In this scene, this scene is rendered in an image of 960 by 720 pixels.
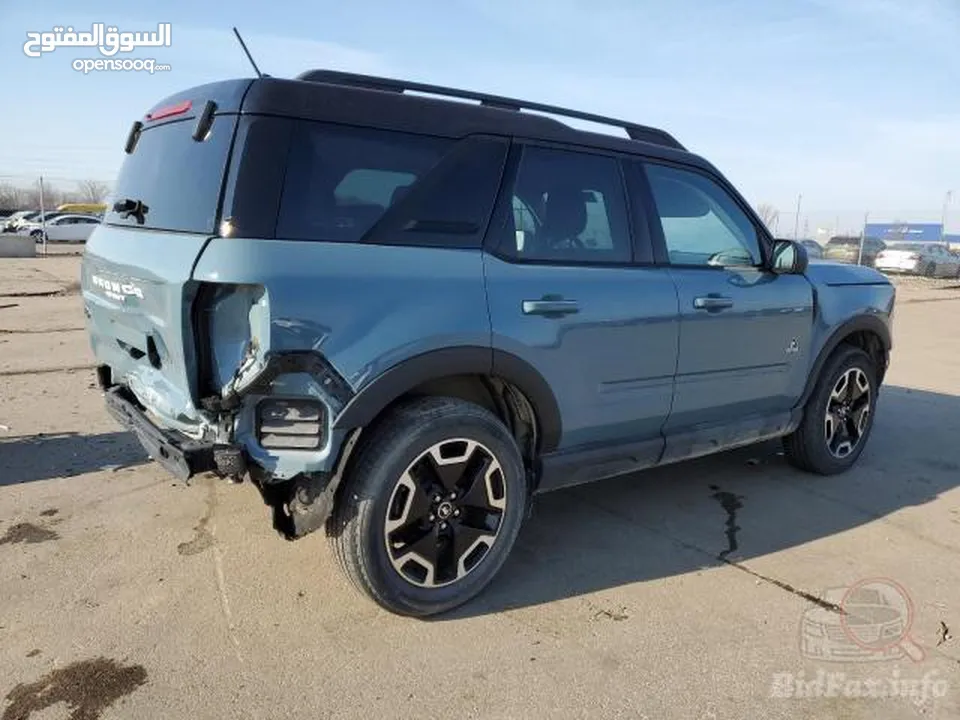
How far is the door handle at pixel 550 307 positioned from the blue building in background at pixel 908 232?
3957 centimetres

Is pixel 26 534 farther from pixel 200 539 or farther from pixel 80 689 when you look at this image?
pixel 80 689

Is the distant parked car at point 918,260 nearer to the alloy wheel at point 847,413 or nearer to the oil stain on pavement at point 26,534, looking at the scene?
the alloy wheel at point 847,413

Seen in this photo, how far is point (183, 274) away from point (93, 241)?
4.09 feet

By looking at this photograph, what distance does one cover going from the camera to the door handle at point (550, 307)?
3182 mm

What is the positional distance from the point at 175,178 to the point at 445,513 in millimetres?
1733

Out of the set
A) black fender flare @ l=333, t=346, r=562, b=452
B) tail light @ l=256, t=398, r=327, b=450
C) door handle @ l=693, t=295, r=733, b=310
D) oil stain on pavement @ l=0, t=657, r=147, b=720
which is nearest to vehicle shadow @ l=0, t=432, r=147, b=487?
oil stain on pavement @ l=0, t=657, r=147, b=720

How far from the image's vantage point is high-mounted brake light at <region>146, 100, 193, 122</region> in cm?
308

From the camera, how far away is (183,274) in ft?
8.70

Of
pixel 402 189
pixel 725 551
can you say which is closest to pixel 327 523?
pixel 402 189

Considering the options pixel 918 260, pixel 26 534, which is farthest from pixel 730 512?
pixel 918 260

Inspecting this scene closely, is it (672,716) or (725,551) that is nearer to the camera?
(672,716)

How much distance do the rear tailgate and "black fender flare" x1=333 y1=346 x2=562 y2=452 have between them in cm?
61

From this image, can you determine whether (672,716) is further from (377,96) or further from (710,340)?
(377,96)

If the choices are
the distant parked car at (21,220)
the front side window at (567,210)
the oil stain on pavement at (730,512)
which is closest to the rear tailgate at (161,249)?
the front side window at (567,210)
